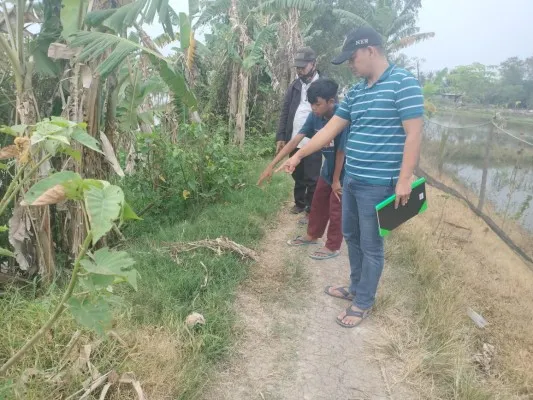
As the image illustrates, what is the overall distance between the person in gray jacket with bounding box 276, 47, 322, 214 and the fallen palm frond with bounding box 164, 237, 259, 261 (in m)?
1.22

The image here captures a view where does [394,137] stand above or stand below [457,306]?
above

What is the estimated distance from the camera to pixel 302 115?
4.21 metres

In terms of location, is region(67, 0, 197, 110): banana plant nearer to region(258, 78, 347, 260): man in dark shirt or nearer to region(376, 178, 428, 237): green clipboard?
region(258, 78, 347, 260): man in dark shirt

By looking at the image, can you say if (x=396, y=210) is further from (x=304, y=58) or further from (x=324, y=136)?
(x=304, y=58)

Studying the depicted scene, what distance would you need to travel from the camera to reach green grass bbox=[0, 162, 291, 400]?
1.99 metres

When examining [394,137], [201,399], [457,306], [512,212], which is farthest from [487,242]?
[201,399]

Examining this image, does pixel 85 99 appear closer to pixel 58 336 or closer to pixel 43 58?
pixel 43 58

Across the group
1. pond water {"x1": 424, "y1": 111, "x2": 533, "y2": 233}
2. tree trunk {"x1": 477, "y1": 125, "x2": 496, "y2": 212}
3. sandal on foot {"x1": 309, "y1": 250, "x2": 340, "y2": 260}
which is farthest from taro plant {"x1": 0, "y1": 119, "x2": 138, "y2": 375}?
tree trunk {"x1": 477, "y1": 125, "x2": 496, "y2": 212}

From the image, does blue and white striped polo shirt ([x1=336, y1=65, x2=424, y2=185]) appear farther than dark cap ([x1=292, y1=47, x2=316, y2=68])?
No

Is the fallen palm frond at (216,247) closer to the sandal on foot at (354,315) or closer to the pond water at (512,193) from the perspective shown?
the sandal on foot at (354,315)

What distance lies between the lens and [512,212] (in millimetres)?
6352

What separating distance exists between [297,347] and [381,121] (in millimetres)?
1451

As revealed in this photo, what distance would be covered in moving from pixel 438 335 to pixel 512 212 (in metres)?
4.51

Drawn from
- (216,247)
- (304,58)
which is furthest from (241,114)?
(216,247)
